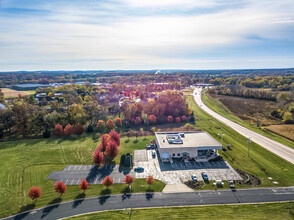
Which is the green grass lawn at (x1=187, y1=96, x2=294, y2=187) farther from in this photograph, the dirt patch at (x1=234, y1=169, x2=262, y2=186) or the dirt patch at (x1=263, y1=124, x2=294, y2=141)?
the dirt patch at (x1=263, y1=124, x2=294, y2=141)

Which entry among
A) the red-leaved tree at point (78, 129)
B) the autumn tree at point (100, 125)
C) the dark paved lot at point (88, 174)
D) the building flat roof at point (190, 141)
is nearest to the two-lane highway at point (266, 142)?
the building flat roof at point (190, 141)

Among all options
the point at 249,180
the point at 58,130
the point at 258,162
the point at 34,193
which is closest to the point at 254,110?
the point at 258,162

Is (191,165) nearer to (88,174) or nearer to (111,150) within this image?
(111,150)

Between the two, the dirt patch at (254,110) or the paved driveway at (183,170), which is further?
the dirt patch at (254,110)

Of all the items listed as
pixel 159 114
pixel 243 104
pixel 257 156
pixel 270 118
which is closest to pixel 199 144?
pixel 257 156

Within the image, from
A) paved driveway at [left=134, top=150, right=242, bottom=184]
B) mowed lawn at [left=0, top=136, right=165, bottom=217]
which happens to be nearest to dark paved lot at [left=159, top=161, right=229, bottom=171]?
paved driveway at [left=134, top=150, right=242, bottom=184]

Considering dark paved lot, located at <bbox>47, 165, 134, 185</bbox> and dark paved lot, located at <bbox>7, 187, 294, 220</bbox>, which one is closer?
dark paved lot, located at <bbox>7, 187, 294, 220</bbox>

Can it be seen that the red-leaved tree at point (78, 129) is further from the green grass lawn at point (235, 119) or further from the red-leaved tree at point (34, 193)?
the green grass lawn at point (235, 119)
